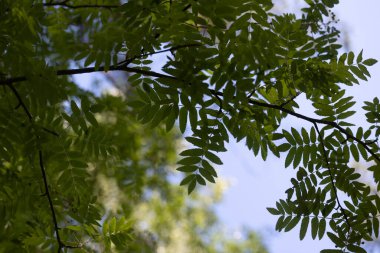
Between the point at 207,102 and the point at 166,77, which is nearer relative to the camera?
the point at 166,77

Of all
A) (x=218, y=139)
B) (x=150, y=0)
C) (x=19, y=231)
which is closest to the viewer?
(x=150, y=0)

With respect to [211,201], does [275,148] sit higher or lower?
lower

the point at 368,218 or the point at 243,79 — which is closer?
the point at 243,79

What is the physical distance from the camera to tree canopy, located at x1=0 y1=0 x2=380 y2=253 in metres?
1.45

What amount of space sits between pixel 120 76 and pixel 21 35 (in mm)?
5155

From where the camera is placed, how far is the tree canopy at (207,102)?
145cm

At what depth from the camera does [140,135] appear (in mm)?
3945

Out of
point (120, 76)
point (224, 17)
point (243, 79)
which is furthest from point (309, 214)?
point (120, 76)

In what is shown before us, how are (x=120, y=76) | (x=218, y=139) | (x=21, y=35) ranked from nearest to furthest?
(x=21, y=35), (x=218, y=139), (x=120, y=76)

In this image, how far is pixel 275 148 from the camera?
1.81 metres

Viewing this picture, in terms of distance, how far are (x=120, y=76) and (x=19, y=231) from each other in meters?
4.72

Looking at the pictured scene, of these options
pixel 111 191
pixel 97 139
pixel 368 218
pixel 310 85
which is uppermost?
pixel 111 191

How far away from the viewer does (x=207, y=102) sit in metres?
1.68

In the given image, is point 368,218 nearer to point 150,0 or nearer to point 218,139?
point 218,139
